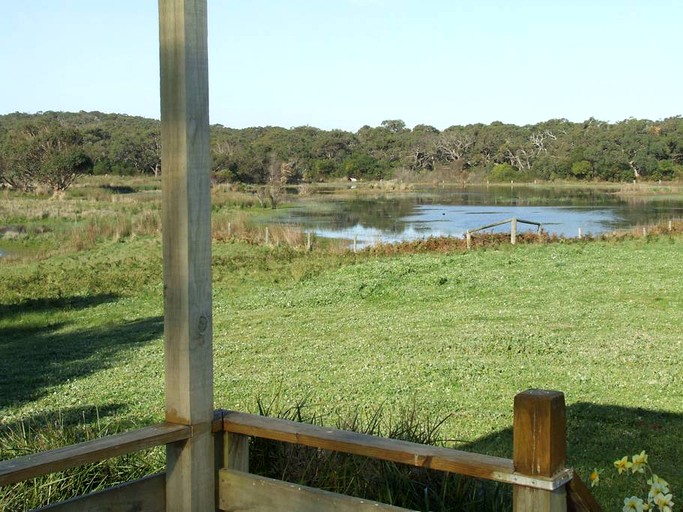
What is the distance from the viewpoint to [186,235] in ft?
9.30

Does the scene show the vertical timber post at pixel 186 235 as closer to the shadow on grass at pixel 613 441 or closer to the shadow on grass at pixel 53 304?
the shadow on grass at pixel 613 441

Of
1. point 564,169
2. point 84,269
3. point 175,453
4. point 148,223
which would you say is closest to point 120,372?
point 175,453

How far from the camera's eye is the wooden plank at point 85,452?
2.47m

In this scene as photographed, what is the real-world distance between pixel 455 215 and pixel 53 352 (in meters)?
35.8

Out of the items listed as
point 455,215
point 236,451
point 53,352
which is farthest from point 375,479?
point 455,215

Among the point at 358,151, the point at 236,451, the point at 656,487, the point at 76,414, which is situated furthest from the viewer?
the point at 358,151

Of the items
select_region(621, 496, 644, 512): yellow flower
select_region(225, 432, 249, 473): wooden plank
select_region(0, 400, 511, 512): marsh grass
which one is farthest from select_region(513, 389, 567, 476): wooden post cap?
select_region(0, 400, 511, 512): marsh grass

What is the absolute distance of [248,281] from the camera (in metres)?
19.9

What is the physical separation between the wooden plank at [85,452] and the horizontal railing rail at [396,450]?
0.73 ft

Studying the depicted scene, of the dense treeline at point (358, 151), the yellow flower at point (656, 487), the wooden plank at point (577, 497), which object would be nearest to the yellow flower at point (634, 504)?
the yellow flower at point (656, 487)

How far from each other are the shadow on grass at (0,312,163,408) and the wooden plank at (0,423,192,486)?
22.0 ft

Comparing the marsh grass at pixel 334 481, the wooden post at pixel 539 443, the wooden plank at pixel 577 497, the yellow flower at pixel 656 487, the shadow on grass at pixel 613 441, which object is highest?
the wooden post at pixel 539 443

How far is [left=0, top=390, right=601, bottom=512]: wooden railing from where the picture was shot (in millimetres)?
2268

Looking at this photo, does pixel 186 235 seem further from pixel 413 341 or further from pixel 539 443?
pixel 413 341
